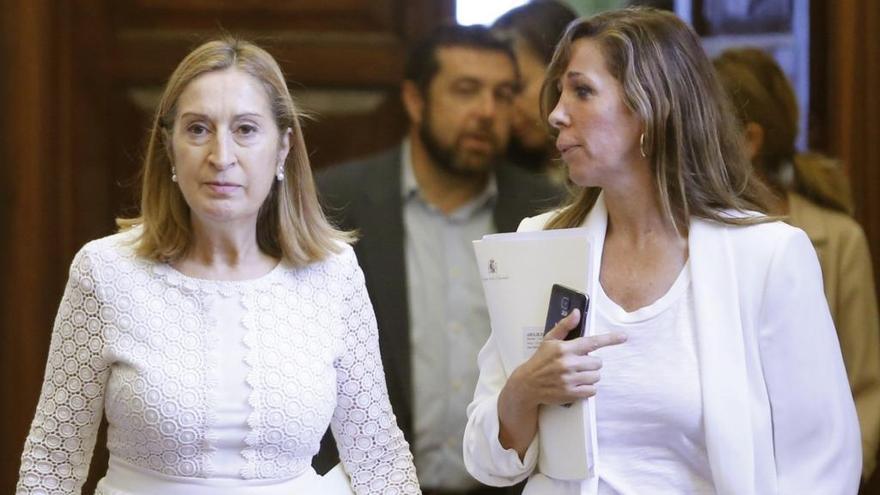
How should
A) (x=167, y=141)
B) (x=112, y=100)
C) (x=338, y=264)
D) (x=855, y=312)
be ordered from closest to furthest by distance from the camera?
(x=167, y=141), (x=338, y=264), (x=855, y=312), (x=112, y=100)

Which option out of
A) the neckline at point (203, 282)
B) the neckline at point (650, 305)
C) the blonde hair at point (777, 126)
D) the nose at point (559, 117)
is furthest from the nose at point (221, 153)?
the blonde hair at point (777, 126)

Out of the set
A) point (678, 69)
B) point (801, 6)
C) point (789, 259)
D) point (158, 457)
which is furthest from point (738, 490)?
point (801, 6)

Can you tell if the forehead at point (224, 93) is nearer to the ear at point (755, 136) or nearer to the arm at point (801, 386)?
the arm at point (801, 386)

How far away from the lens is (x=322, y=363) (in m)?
2.89

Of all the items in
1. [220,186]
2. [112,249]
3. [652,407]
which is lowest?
[652,407]

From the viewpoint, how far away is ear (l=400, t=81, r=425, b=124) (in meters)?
4.26

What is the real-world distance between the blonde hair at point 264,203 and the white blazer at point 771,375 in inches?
25.1

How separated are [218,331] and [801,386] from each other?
1018 mm

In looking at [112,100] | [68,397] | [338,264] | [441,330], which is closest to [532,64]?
[441,330]

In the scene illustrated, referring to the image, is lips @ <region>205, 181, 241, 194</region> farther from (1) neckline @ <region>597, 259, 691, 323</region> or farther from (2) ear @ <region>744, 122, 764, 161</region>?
(2) ear @ <region>744, 122, 764, 161</region>

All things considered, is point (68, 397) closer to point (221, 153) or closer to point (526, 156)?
point (221, 153)

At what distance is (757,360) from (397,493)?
Result: 0.77 metres

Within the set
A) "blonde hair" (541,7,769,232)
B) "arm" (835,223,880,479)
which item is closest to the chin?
"blonde hair" (541,7,769,232)

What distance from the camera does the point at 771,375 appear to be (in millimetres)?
2615
